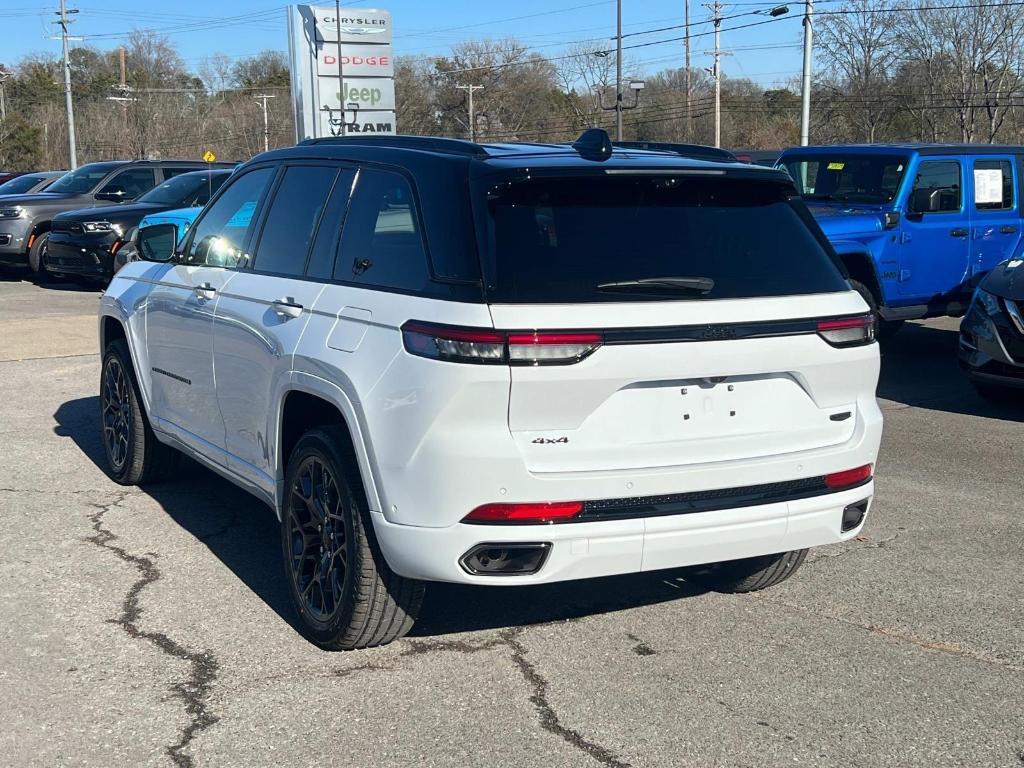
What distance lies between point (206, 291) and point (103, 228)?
1211 cm

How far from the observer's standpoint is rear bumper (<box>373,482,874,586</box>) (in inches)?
149

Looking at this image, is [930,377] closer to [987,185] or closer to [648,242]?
[987,185]

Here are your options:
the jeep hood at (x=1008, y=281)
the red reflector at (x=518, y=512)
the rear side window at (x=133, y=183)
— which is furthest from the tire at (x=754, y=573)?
the rear side window at (x=133, y=183)

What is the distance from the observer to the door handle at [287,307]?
4.55 meters

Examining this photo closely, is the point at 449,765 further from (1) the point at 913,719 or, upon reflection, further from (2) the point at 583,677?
(1) the point at 913,719

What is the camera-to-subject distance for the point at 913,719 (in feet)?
12.5

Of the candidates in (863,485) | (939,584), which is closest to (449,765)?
(863,485)

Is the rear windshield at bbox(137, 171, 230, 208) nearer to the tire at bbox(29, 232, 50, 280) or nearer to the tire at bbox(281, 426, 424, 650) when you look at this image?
the tire at bbox(29, 232, 50, 280)

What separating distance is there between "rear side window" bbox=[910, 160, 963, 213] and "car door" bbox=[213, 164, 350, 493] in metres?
7.56

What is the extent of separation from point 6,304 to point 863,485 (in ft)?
47.1

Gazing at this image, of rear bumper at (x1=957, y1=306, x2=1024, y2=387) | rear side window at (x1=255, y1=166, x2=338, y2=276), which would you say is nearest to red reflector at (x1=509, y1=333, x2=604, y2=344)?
rear side window at (x1=255, y1=166, x2=338, y2=276)

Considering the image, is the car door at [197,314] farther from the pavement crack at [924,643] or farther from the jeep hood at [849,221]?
the jeep hood at [849,221]

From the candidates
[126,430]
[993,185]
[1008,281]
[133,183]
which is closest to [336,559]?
[126,430]

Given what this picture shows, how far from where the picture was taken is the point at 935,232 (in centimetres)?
1107
